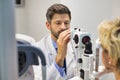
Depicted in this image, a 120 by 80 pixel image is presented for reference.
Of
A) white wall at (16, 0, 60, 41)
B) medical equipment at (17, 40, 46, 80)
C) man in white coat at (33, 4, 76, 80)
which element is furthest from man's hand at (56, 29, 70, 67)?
white wall at (16, 0, 60, 41)

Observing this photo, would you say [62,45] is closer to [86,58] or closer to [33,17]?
[86,58]

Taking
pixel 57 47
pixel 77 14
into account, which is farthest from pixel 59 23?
pixel 77 14

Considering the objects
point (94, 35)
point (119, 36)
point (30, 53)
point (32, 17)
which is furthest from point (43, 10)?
point (30, 53)

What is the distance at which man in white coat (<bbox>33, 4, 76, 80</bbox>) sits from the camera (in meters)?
1.55

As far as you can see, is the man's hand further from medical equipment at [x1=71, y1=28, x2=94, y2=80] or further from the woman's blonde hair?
the woman's blonde hair

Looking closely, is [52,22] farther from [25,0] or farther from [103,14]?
[25,0]

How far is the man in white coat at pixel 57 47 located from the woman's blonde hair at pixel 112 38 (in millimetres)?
397

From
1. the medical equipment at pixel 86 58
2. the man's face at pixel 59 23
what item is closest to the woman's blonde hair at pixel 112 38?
the medical equipment at pixel 86 58

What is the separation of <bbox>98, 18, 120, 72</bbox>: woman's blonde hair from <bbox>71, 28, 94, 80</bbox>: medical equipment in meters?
0.12

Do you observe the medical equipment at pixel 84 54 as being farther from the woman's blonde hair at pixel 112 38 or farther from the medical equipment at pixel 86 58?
the woman's blonde hair at pixel 112 38

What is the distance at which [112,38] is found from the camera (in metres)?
1.13

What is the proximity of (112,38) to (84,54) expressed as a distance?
8.9 inches

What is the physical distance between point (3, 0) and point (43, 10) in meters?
2.30

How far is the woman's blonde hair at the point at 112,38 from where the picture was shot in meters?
1.12
